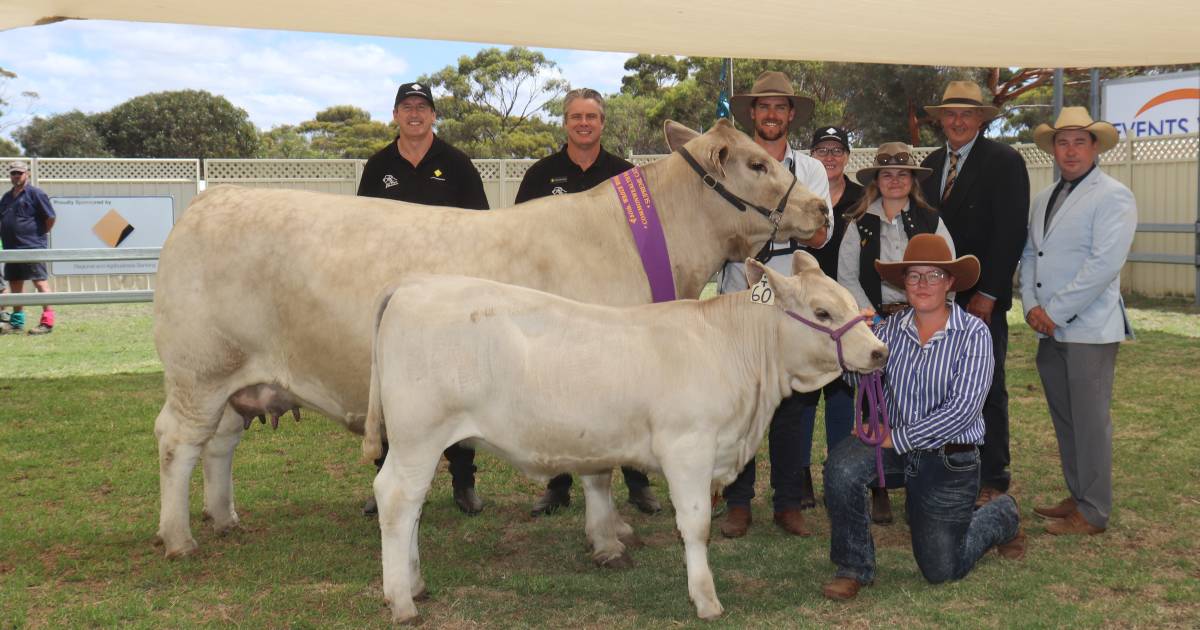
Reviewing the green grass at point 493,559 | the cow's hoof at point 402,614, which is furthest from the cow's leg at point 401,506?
the green grass at point 493,559

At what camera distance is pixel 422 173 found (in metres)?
6.39

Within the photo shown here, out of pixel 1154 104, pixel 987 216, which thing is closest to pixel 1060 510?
pixel 987 216

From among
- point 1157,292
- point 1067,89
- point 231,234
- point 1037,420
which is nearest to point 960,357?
point 231,234

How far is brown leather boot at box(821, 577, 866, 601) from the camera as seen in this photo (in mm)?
4602

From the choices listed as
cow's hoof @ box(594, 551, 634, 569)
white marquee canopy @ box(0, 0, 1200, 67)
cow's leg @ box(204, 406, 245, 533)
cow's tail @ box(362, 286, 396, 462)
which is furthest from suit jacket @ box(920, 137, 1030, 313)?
cow's leg @ box(204, 406, 245, 533)

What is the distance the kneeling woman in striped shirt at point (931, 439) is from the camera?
4.69 meters

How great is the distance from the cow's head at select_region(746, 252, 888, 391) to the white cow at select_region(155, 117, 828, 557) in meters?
0.74

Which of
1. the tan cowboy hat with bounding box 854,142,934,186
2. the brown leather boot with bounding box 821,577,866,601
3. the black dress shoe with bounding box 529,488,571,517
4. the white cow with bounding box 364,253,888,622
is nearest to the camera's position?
the white cow with bounding box 364,253,888,622

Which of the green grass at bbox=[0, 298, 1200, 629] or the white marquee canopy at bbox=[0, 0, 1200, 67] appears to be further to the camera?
the white marquee canopy at bbox=[0, 0, 1200, 67]

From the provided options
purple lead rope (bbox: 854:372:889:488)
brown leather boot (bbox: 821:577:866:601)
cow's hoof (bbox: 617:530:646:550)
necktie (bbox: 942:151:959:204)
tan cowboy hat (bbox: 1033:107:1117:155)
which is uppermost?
tan cowboy hat (bbox: 1033:107:1117:155)

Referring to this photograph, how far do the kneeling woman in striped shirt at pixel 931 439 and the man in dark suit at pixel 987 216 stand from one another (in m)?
1.08

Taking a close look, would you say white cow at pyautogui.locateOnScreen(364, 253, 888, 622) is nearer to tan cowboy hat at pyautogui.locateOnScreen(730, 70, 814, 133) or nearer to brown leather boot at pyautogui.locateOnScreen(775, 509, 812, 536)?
brown leather boot at pyautogui.locateOnScreen(775, 509, 812, 536)

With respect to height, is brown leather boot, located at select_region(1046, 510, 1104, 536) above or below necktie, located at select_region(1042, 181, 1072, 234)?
below

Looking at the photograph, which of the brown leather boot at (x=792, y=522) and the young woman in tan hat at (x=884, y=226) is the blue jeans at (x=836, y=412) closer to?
the brown leather boot at (x=792, y=522)
